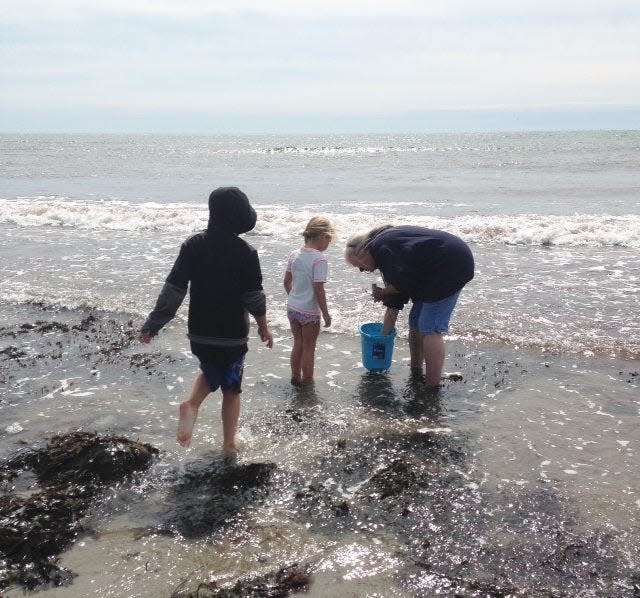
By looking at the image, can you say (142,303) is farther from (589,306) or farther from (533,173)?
(533,173)

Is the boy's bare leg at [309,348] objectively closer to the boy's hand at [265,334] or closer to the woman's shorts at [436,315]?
the woman's shorts at [436,315]

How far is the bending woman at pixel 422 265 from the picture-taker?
5.45 meters

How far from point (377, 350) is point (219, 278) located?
2.61 meters

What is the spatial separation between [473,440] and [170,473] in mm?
2478

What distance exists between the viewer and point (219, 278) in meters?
4.20

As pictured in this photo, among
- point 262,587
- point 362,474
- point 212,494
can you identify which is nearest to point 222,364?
point 212,494

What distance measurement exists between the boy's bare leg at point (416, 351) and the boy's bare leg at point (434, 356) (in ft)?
1.68

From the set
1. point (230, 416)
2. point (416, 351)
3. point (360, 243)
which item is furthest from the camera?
point (416, 351)

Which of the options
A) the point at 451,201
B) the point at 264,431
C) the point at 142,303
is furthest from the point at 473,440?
the point at 451,201

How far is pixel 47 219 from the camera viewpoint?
18.4 meters

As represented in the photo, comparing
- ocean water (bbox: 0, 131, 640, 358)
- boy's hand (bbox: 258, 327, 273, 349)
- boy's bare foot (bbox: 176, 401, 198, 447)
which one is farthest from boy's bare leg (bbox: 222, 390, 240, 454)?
ocean water (bbox: 0, 131, 640, 358)

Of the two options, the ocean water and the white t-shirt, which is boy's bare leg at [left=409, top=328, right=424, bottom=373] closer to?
the white t-shirt

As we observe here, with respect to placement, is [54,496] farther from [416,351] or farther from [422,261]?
[416,351]

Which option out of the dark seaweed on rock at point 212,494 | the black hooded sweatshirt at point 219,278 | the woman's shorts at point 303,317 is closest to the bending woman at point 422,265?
the woman's shorts at point 303,317
